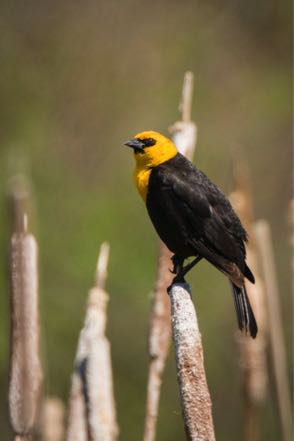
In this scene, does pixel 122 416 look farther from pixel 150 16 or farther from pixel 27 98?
pixel 150 16

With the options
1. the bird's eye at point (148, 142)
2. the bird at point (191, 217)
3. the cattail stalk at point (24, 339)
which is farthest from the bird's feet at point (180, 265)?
the cattail stalk at point (24, 339)

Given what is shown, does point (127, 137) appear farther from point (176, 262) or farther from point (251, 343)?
point (251, 343)

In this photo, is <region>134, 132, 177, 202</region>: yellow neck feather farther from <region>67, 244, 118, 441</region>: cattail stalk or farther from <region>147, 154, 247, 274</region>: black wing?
<region>67, 244, 118, 441</region>: cattail stalk

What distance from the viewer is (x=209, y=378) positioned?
719 centimetres

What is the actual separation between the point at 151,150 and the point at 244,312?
104 cm

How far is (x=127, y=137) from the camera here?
326 inches

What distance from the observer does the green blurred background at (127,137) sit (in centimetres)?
725

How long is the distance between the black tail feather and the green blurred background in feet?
9.56

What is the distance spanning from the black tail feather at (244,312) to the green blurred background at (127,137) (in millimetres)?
2914

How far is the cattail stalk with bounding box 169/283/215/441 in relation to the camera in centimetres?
252

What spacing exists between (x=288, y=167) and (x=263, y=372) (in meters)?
5.32

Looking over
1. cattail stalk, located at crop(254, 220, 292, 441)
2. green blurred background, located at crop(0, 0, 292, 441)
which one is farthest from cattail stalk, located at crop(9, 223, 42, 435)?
green blurred background, located at crop(0, 0, 292, 441)

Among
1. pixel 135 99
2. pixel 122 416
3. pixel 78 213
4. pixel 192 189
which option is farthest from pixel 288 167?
pixel 192 189

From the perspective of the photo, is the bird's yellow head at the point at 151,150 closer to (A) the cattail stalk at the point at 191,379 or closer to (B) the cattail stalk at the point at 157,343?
(B) the cattail stalk at the point at 157,343
